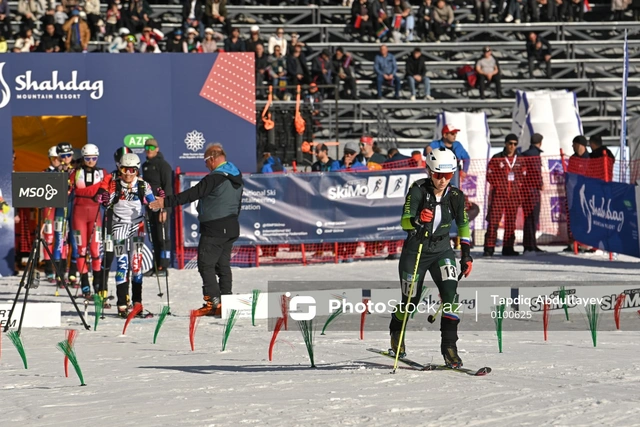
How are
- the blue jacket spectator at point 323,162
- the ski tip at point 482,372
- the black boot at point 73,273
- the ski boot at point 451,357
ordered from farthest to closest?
the blue jacket spectator at point 323,162 → the black boot at point 73,273 → the ski boot at point 451,357 → the ski tip at point 482,372

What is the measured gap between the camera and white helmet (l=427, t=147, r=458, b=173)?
31.5 feet

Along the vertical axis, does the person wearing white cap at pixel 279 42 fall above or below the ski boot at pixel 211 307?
above

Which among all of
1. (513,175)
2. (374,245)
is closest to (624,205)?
(513,175)

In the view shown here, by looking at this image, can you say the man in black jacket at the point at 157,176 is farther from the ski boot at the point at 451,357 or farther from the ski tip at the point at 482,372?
the ski tip at the point at 482,372

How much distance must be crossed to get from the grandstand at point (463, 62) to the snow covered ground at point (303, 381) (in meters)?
16.8

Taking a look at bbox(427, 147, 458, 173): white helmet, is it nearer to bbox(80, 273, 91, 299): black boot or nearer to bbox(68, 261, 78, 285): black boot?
bbox(80, 273, 91, 299): black boot

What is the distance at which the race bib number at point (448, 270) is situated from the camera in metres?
9.66

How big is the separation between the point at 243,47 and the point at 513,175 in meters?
9.52

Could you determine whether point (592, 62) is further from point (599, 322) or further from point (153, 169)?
point (599, 322)

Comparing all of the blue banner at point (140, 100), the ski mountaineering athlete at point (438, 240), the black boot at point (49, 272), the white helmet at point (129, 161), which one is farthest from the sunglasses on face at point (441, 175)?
the blue banner at point (140, 100)

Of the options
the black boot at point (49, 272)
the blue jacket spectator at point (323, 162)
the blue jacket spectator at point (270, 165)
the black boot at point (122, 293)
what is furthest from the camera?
the blue jacket spectator at point (270, 165)

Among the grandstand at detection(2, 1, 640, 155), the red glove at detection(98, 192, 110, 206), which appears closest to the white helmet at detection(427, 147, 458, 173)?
the red glove at detection(98, 192, 110, 206)

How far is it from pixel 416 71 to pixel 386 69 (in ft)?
2.71

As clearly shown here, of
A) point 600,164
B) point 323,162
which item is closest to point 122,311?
point 323,162
